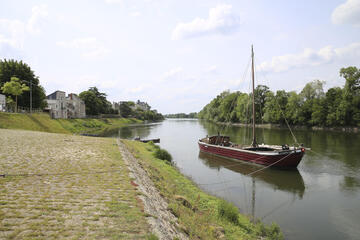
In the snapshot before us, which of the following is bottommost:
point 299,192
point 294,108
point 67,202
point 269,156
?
point 299,192

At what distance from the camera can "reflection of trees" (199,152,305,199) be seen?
1712cm

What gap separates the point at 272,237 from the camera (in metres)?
9.34

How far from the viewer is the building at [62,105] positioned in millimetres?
77262

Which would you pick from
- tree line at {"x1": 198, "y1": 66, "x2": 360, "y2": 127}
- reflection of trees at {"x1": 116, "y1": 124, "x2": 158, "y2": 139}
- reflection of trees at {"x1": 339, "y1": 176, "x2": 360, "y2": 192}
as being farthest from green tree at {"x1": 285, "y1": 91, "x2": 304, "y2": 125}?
reflection of trees at {"x1": 339, "y1": 176, "x2": 360, "y2": 192}

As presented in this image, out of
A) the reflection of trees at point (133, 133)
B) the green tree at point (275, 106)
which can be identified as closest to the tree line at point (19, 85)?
the reflection of trees at point (133, 133)

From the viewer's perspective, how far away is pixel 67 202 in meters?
7.22

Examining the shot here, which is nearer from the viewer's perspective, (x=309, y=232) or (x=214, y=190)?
(x=309, y=232)

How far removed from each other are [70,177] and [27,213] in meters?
4.12

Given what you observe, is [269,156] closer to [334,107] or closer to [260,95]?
[334,107]

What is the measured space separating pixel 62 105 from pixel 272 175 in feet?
273

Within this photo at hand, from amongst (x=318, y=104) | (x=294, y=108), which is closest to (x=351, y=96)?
(x=318, y=104)

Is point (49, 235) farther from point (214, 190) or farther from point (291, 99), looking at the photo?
Result: point (291, 99)

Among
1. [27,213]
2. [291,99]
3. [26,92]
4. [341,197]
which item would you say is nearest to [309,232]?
[341,197]

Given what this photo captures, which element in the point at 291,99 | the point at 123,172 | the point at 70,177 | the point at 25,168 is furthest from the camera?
the point at 291,99
